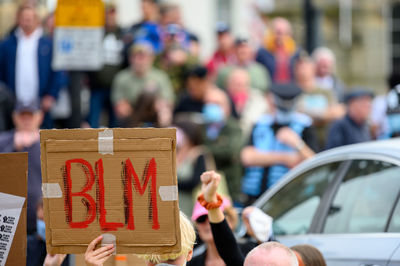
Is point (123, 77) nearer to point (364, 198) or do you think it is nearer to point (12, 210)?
point (364, 198)

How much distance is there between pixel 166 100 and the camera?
449 inches

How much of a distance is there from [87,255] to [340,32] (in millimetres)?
23681

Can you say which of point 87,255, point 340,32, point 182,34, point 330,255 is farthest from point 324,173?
point 340,32

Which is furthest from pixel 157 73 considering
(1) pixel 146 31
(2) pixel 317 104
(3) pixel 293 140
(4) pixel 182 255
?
(4) pixel 182 255

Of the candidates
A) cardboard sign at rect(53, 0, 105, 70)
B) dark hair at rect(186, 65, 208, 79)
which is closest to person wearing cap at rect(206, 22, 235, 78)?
dark hair at rect(186, 65, 208, 79)

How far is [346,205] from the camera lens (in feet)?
18.7

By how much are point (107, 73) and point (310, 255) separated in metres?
7.42

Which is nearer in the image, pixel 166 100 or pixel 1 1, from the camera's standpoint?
pixel 166 100

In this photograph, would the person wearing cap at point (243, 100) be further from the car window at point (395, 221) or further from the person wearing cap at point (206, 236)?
the car window at point (395, 221)

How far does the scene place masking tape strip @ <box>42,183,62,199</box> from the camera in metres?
4.31

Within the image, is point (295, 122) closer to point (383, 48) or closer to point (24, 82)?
point (24, 82)

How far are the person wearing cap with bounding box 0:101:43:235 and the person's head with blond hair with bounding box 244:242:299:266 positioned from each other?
331 cm

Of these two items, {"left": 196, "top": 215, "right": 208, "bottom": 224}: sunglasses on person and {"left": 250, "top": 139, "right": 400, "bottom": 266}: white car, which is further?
{"left": 196, "top": 215, "right": 208, "bottom": 224}: sunglasses on person

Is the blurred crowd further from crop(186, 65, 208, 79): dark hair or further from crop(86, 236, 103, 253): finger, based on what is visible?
crop(86, 236, 103, 253): finger
